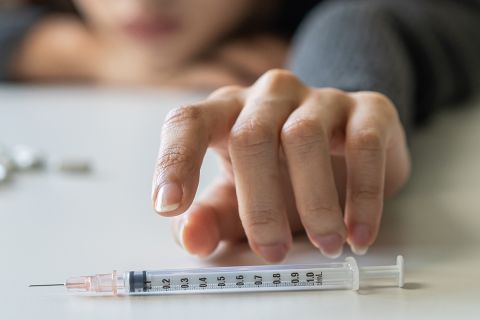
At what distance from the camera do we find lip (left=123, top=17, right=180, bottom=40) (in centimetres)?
116

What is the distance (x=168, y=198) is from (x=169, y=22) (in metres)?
0.73

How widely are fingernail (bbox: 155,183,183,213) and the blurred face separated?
68 cm

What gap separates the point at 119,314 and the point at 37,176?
33 centimetres

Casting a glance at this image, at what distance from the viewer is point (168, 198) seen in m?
0.48

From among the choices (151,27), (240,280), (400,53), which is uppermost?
(151,27)

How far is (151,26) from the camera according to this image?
116cm

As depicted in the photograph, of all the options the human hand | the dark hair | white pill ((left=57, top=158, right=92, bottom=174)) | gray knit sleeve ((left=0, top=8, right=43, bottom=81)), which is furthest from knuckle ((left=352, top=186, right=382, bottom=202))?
gray knit sleeve ((left=0, top=8, right=43, bottom=81))

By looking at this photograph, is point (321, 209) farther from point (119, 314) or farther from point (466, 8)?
point (466, 8)

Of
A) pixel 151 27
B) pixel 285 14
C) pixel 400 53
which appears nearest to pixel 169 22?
pixel 151 27

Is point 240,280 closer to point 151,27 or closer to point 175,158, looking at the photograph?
point 175,158

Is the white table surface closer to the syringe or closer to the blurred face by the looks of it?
the syringe

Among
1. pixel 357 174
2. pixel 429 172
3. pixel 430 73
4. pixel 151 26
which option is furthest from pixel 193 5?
pixel 357 174

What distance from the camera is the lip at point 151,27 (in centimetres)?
116

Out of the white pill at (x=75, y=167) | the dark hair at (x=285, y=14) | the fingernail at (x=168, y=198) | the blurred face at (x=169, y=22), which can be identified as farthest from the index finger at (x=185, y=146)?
the dark hair at (x=285, y=14)
